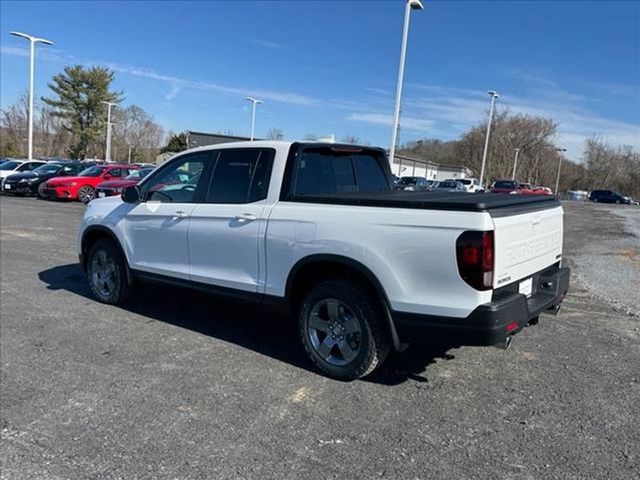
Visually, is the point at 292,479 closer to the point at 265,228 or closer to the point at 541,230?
the point at 265,228

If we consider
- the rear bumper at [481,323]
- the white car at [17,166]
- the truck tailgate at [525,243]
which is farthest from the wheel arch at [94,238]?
the white car at [17,166]

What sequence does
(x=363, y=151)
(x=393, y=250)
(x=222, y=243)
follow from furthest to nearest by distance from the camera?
(x=363, y=151) → (x=222, y=243) → (x=393, y=250)

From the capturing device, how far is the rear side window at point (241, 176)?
4.56 meters

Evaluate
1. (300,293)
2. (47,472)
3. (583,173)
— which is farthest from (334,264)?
(583,173)

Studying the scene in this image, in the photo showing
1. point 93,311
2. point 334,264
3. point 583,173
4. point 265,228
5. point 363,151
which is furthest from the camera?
point 583,173

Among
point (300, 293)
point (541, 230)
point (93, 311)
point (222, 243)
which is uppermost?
point (541, 230)

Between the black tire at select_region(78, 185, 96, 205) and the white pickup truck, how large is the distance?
664 inches

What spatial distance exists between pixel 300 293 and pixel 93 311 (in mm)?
2818

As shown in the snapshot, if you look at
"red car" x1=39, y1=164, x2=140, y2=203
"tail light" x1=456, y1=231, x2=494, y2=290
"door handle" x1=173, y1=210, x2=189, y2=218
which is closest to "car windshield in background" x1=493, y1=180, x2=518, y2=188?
"red car" x1=39, y1=164, x2=140, y2=203

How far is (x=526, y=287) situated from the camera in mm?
3945

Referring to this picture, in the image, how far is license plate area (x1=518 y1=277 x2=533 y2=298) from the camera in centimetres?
384

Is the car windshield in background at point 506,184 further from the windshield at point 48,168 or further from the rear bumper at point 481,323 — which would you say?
the rear bumper at point 481,323

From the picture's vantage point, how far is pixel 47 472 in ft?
9.14

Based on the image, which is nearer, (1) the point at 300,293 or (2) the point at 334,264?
(2) the point at 334,264
